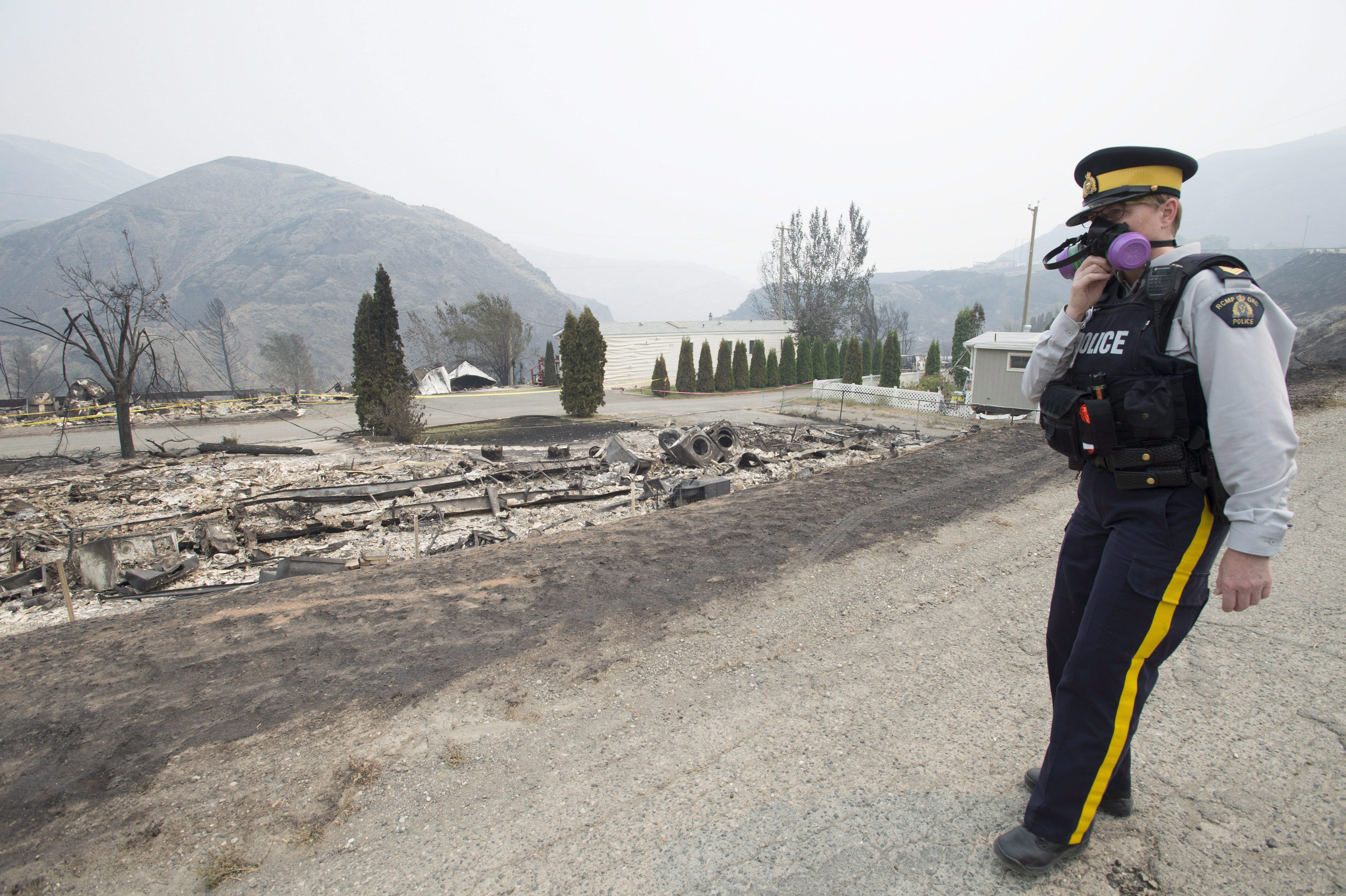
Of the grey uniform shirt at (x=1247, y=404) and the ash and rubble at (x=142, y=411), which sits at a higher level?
the grey uniform shirt at (x=1247, y=404)

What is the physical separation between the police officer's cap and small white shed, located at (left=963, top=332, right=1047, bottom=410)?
2025 centimetres

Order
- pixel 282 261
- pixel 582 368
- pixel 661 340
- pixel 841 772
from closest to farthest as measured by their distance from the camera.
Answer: pixel 841 772
pixel 582 368
pixel 661 340
pixel 282 261

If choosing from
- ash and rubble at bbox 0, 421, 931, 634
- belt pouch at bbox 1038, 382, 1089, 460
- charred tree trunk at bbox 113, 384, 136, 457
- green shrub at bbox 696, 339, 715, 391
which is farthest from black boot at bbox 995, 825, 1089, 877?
green shrub at bbox 696, 339, 715, 391

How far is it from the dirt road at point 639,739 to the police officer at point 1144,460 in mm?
475

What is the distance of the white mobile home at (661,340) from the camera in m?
40.2

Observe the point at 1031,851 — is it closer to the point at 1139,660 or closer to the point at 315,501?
the point at 1139,660

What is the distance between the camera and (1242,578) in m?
1.62

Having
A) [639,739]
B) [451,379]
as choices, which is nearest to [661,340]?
[451,379]

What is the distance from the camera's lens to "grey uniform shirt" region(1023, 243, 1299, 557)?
1558 mm

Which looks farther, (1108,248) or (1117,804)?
(1117,804)

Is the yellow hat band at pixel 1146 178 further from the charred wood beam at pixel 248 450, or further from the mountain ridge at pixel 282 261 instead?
the mountain ridge at pixel 282 261

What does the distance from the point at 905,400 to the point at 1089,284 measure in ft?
66.2

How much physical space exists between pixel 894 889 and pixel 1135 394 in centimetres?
174

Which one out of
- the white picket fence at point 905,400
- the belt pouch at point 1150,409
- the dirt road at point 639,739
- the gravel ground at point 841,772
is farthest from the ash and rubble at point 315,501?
Result: the white picket fence at point 905,400
